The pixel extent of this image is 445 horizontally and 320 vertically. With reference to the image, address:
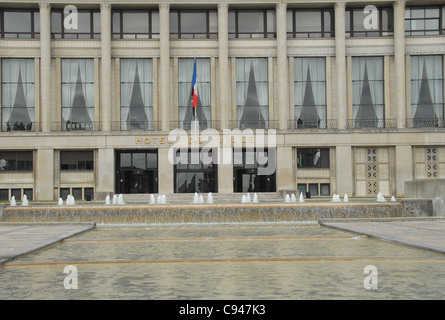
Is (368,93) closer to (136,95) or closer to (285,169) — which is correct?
(285,169)

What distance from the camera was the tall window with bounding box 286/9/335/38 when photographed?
50.7 meters

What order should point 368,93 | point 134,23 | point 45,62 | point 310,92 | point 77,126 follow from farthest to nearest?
point 134,23
point 310,92
point 368,93
point 77,126
point 45,62

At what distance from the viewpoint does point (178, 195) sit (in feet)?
150

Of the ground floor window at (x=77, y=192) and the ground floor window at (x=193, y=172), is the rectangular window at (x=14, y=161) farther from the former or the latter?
the ground floor window at (x=193, y=172)

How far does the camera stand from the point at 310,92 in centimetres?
5016

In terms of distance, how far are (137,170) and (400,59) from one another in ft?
84.8

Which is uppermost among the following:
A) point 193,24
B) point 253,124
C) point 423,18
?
point 423,18

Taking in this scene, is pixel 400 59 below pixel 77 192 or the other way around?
the other way around

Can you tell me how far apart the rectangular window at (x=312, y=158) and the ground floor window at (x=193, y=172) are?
777cm

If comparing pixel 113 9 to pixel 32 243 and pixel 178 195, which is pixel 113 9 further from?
pixel 32 243

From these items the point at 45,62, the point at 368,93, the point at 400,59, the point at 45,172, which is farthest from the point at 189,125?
the point at 400,59

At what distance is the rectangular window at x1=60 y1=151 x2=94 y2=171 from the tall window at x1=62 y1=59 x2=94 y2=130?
8.13 feet

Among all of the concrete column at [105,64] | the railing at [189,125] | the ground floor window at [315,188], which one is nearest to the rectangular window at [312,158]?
the ground floor window at [315,188]

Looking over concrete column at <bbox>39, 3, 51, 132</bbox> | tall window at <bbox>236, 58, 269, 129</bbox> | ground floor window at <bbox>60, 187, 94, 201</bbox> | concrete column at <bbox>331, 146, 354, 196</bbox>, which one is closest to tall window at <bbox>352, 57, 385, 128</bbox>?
concrete column at <bbox>331, 146, 354, 196</bbox>
